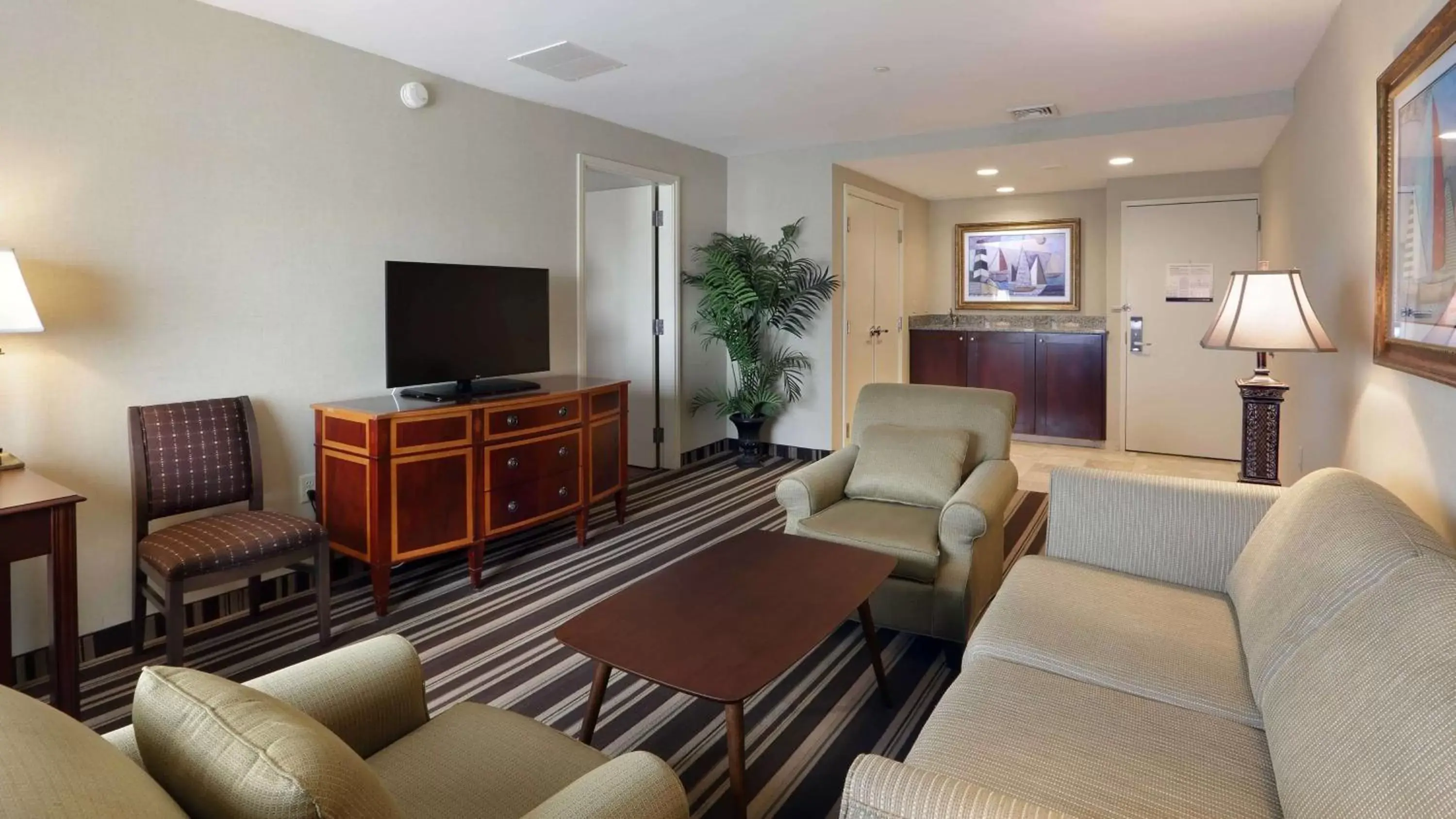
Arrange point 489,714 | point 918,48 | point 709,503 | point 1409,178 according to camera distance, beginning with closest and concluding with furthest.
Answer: point 489,714, point 1409,178, point 918,48, point 709,503

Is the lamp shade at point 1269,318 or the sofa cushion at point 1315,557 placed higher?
the lamp shade at point 1269,318

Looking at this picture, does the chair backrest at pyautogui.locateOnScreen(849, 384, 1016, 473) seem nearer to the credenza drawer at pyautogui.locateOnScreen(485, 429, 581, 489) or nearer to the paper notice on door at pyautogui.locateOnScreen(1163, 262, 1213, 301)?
the credenza drawer at pyautogui.locateOnScreen(485, 429, 581, 489)

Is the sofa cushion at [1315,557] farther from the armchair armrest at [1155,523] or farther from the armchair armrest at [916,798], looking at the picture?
the armchair armrest at [916,798]

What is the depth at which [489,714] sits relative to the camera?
Answer: 1.49m

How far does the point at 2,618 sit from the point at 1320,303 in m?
4.73

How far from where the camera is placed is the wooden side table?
2072mm

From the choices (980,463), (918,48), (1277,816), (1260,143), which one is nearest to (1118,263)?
(1260,143)

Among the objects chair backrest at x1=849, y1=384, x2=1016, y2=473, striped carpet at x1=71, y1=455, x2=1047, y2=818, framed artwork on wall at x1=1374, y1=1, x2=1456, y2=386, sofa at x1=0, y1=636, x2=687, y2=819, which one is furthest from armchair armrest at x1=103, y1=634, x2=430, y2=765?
chair backrest at x1=849, y1=384, x2=1016, y2=473

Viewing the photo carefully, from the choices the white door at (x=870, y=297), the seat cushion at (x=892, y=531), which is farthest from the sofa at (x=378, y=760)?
the white door at (x=870, y=297)

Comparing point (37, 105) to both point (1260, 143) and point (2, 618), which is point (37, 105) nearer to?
point (2, 618)

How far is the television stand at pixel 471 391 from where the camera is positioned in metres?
3.46

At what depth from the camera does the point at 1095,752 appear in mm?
1364

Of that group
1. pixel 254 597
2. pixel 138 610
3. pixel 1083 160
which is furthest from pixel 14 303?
pixel 1083 160

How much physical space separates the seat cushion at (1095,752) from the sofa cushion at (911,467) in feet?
4.63
